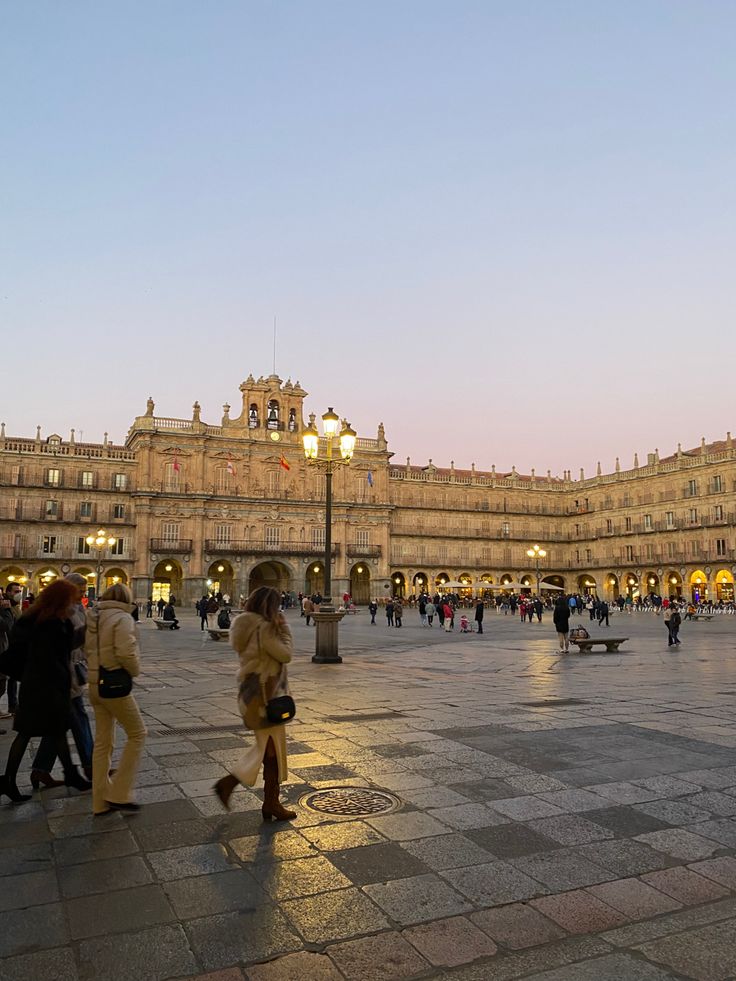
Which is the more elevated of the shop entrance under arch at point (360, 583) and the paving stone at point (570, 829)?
the shop entrance under arch at point (360, 583)

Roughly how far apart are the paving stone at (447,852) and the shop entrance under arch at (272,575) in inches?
1965

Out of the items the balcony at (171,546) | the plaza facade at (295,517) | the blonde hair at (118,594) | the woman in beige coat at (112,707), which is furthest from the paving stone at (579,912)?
the balcony at (171,546)

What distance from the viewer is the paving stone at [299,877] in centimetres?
340

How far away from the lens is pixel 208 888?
11.2 ft

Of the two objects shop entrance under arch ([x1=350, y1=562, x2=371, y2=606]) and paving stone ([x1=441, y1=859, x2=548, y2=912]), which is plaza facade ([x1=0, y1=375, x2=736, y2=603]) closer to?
shop entrance under arch ([x1=350, y1=562, x2=371, y2=606])

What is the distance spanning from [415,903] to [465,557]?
59.5m

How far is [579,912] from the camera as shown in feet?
10.6

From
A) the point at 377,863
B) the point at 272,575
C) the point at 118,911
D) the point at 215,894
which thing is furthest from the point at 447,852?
the point at 272,575

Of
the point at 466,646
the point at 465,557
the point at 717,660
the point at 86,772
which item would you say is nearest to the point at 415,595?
the point at 465,557

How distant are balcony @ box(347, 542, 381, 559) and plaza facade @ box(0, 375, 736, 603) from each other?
8 cm

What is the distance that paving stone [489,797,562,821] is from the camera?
14.7ft

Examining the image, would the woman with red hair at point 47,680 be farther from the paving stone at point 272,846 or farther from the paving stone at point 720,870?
the paving stone at point 720,870

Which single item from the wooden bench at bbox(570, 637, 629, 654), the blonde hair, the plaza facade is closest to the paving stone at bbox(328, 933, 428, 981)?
the blonde hair

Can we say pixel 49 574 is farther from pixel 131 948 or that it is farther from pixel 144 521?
pixel 131 948
